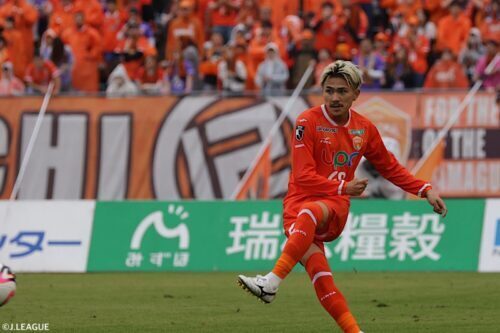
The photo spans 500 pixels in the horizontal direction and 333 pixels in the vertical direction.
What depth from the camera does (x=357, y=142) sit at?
1037cm

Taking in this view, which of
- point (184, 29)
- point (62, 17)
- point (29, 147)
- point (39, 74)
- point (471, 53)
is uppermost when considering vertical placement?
point (62, 17)

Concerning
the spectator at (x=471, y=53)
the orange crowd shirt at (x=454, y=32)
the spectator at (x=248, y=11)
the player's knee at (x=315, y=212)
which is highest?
the spectator at (x=248, y=11)

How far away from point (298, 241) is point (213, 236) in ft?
31.0

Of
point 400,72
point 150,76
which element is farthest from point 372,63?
point 150,76

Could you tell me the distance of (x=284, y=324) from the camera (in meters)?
12.2

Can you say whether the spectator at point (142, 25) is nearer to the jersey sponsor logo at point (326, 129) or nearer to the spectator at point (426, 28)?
the spectator at point (426, 28)

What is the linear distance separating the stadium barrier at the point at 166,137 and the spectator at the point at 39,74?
58.1 inches

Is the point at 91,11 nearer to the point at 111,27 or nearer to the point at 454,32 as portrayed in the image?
the point at 111,27

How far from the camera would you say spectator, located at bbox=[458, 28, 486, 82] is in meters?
24.3

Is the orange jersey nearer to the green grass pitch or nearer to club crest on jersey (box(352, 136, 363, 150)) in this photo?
club crest on jersey (box(352, 136, 363, 150))

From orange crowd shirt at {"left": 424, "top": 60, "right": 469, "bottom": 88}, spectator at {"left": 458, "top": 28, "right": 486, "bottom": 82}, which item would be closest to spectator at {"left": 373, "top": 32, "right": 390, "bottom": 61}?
orange crowd shirt at {"left": 424, "top": 60, "right": 469, "bottom": 88}

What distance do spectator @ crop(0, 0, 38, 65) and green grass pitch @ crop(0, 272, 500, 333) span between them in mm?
9826

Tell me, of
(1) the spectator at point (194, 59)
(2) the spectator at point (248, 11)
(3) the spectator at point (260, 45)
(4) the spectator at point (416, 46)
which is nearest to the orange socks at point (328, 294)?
(4) the spectator at point (416, 46)

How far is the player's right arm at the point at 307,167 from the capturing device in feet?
33.0
